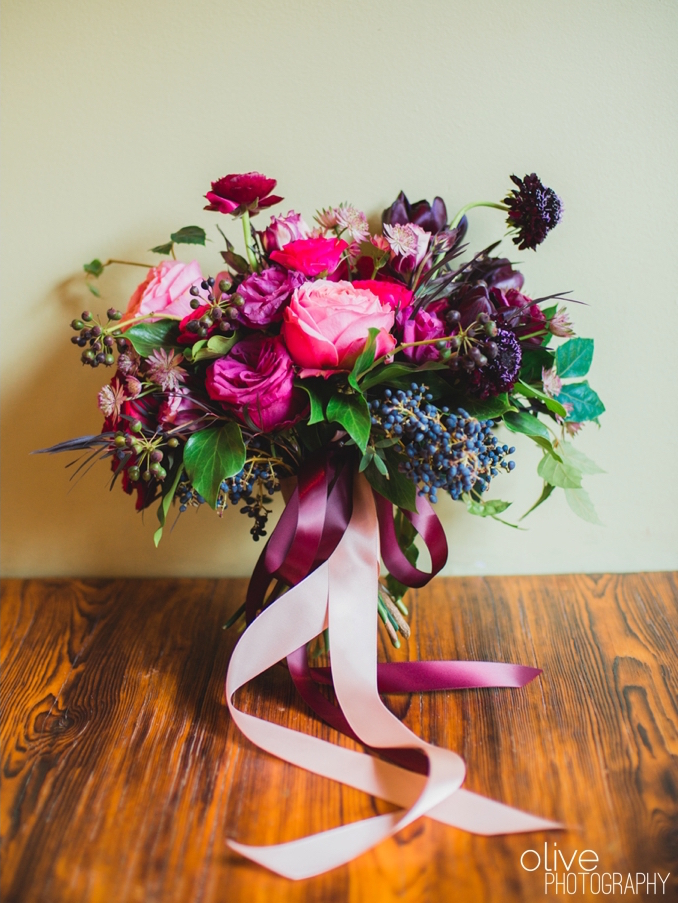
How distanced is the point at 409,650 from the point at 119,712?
0.41 metres

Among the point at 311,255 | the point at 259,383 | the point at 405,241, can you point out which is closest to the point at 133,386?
the point at 259,383

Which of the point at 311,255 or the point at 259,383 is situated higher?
the point at 311,255

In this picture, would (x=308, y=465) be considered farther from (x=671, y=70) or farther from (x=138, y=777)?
(x=671, y=70)

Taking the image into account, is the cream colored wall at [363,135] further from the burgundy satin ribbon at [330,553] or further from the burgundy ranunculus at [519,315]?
the burgundy satin ribbon at [330,553]

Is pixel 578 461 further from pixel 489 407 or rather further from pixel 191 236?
pixel 191 236

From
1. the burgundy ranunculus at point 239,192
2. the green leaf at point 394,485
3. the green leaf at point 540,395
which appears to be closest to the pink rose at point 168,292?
the burgundy ranunculus at point 239,192

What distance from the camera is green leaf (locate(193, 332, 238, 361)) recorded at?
77 centimetres

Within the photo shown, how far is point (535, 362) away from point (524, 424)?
9 cm

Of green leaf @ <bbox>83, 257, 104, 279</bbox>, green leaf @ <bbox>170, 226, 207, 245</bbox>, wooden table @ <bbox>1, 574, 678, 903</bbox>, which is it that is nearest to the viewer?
wooden table @ <bbox>1, 574, 678, 903</bbox>

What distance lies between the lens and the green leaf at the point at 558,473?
A: 0.86 m

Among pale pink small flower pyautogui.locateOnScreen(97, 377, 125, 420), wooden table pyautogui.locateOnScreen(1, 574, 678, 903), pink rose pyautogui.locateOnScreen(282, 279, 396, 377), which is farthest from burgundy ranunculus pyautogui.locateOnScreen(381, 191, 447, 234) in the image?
wooden table pyautogui.locateOnScreen(1, 574, 678, 903)

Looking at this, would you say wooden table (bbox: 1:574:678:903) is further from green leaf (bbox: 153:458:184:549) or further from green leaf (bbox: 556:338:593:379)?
green leaf (bbox: 556:338:593:379)

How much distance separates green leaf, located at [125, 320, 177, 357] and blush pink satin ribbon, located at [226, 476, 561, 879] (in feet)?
1.00

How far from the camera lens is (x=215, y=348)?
77 centimetres
